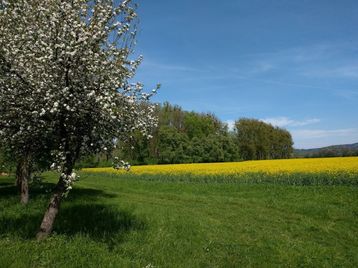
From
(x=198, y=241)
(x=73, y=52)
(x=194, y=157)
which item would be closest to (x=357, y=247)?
(x=198, y=241)

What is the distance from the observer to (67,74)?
9.87m

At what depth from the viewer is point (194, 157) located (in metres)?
95.3

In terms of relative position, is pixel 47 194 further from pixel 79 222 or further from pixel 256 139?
pixel 256 139

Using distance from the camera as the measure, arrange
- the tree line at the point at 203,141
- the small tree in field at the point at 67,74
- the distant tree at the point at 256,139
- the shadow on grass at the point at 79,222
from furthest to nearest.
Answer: the distant tree at the point at 256,139 → the tree line at the point at 203,141 → the shadow on grass at the point at 79,222 → the small tree in field at the point at 67,74

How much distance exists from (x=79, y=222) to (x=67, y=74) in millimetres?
7057

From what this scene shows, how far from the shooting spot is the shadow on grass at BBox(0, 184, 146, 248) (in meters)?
12.9

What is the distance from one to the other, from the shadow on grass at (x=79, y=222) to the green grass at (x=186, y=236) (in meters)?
0.03

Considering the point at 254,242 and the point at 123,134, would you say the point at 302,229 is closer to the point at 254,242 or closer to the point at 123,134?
the point at 254,242

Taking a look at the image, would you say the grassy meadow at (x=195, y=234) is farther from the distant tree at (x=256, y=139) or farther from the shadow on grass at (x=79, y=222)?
the distant tree at (x=256, y=139)

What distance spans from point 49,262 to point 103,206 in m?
8.67

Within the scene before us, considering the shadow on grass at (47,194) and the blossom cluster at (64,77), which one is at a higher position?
the blossom cluster at (64,77)

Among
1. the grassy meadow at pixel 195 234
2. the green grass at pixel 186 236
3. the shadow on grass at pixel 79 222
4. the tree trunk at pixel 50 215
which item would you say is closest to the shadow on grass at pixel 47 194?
the green grass at pixel 186 236

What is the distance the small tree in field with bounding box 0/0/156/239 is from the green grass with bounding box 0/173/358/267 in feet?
4.99

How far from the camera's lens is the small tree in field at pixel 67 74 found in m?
9.59
